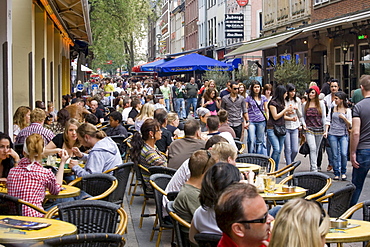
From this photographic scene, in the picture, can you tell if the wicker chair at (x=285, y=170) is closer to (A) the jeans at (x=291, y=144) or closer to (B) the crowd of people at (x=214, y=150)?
(B) the crowd of people at (x=214, y=150)

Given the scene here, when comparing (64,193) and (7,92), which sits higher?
(7,92)

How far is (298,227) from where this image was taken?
3.25 m

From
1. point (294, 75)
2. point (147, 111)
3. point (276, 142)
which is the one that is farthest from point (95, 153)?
point (294, 75)

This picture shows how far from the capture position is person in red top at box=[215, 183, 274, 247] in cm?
368

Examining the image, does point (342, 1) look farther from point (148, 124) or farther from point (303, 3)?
point (148, 124)

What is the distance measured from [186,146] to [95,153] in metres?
1.28

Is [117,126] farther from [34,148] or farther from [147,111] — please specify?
[34,148]

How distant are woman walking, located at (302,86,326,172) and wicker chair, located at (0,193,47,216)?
7885 mm

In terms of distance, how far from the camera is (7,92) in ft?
37.1

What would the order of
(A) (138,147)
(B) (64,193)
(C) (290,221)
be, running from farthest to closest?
(A) (138,147) → (B) (64,193) → (C) (290,221)

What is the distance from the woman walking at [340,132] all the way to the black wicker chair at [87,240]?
8904mm

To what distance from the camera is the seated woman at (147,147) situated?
8945mm

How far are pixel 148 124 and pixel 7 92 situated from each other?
136 inches

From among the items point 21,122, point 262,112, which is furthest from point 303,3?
point 21,122
